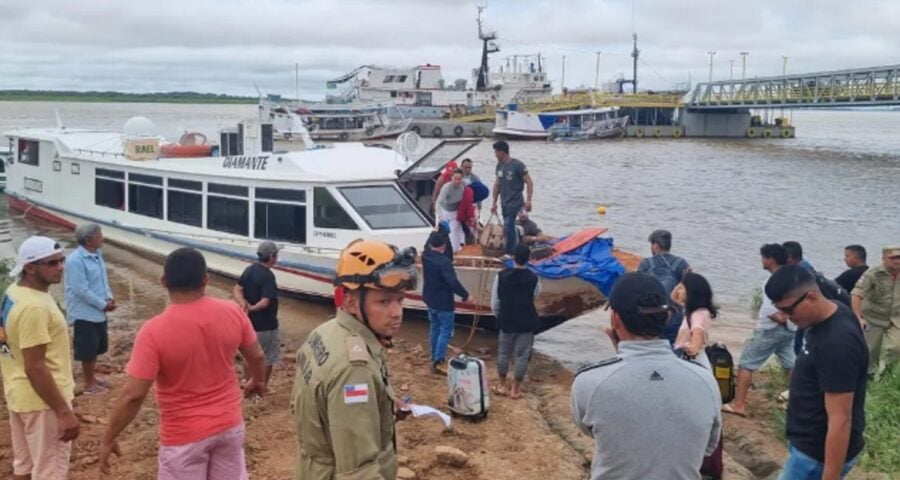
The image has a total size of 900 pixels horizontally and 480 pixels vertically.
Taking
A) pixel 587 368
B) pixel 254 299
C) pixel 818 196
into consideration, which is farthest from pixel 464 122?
pixel 587 368

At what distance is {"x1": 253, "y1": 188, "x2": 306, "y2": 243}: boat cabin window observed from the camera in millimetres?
12531

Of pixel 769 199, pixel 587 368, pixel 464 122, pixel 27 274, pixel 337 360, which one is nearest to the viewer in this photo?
pixel 337 360

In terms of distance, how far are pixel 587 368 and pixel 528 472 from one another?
3.31 m

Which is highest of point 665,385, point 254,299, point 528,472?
point 665,385

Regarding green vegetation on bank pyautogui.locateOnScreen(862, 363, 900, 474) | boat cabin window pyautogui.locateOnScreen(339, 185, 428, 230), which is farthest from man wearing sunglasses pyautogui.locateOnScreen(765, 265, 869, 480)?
boat cabin window pyautogui.locateOnScreen(339, 185, 428, 230)

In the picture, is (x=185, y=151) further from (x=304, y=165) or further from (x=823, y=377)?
(x=823, y=377)

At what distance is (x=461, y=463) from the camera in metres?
6.11

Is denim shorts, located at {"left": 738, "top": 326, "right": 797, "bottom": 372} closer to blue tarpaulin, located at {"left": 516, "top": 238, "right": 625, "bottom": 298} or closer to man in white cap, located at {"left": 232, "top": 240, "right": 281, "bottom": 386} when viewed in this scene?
blue tarpaulin, located at {"left": 516, "top": 238, "right": 625, "bottom": 298}

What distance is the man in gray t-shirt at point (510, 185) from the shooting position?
35.9 ft

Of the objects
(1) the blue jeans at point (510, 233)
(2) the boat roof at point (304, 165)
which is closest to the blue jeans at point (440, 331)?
(1) the blue jeans at point (510, 233)

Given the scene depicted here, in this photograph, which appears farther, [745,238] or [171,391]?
[745,238]

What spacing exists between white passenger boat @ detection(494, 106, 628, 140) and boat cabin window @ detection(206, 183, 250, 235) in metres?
48.3

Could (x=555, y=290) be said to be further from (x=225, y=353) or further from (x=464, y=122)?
(x=464, y=122)

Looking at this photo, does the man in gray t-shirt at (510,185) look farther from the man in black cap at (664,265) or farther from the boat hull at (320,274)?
Result: the man in black cap at (664,265)
